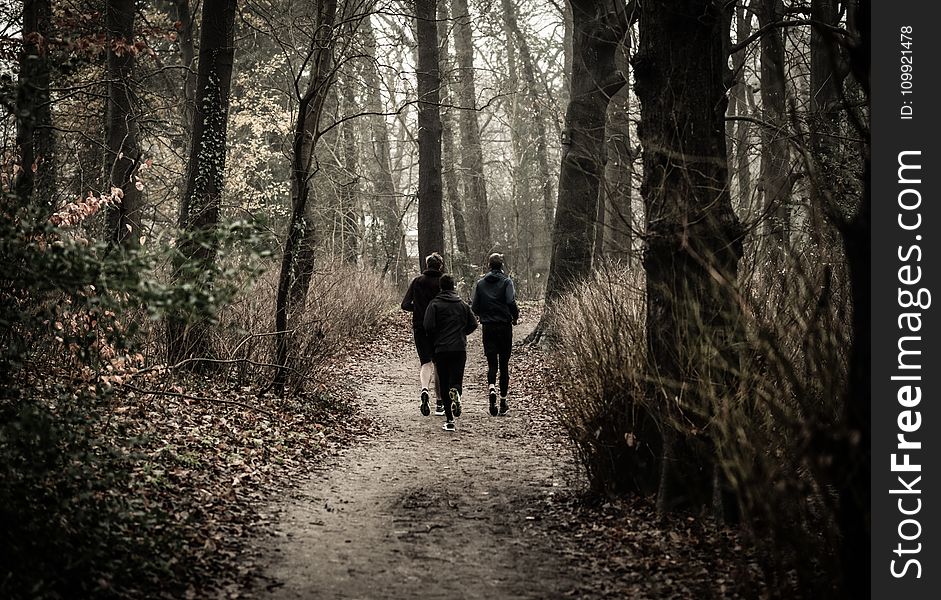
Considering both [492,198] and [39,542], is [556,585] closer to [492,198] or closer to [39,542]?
[39,542]

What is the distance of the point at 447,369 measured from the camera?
10680 millimetres

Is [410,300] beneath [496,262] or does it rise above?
beneath

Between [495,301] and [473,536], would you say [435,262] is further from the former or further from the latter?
[473,536]

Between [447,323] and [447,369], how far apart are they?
602 millimetres

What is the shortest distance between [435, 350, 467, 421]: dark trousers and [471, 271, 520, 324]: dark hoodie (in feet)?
2.94

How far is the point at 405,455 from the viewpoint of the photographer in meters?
9.22

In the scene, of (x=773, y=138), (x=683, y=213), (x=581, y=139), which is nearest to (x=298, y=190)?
(x=773, y=138)

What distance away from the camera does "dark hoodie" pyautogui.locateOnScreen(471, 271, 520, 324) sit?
1139 cm

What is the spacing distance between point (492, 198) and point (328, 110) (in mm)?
13751

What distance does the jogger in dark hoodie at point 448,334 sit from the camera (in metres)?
10.6

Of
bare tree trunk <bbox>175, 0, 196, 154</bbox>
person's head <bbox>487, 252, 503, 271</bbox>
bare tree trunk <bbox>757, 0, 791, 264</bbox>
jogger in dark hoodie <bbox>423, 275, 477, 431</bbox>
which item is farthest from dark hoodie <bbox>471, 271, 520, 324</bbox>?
bare tree trunk <bbox>175, 0, 196, 154</bbox>

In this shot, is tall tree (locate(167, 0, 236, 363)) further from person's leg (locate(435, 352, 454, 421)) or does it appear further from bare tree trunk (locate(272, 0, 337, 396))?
person's leg (locate(435, 352, 454, 421))

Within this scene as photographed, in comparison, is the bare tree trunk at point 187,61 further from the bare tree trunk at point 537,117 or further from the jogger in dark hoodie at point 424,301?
the bare tree trunk at point 537,117
